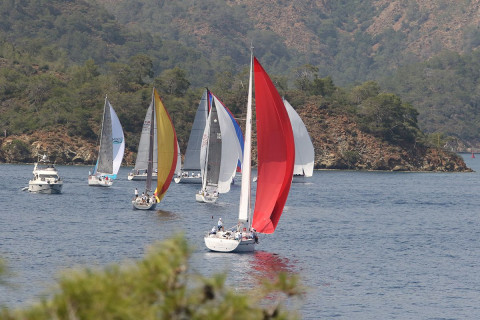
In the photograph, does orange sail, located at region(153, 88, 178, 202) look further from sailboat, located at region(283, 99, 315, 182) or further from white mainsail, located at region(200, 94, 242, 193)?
sailboat, located at region(283, 99, 315, 182)

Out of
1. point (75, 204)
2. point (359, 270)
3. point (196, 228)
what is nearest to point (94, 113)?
point (75, 204)

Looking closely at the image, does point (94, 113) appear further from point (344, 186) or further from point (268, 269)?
point (268, 269)

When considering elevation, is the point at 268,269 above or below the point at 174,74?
below

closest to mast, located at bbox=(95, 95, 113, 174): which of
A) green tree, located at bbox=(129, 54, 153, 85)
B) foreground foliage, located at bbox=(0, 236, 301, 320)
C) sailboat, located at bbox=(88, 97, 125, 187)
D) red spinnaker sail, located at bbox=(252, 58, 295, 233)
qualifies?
sailboat, located at bbox=(88, 97, 125, 187)

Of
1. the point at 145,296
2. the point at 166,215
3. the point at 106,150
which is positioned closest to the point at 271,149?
the point at 166,215

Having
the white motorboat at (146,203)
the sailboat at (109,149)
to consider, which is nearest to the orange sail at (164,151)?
the white motorboat at (146,203)

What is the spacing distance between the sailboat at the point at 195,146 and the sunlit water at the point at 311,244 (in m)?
5.48

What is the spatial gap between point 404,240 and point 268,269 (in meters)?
19.2

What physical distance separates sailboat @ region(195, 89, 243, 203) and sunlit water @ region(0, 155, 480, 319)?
255cm

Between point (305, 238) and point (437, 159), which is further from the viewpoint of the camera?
point (437, 159)

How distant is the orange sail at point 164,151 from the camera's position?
70.9 meters

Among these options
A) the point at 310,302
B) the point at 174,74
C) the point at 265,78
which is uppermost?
the point at 174,74

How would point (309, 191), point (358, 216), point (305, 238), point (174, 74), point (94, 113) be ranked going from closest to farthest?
point (305, 238) < point (358, 216) < point (309, 191) < point (94, 113) < point (174, 74)

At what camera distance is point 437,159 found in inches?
6722
